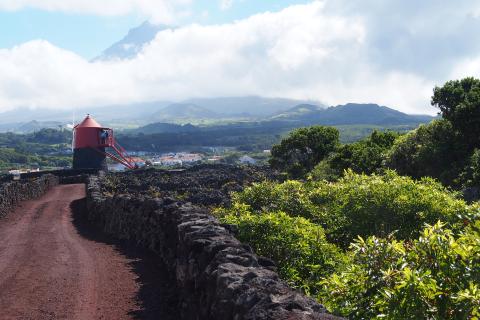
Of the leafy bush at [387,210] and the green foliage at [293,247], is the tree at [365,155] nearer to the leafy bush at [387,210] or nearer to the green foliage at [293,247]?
the leafy bush at [387,210]

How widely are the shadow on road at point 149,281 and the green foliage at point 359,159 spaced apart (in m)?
26.8

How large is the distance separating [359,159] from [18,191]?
28571 mm

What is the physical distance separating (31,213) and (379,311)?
2853 centimetres

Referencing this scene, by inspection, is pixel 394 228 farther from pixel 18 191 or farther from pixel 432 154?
pixel 18 191

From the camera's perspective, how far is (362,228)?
18.4 meters

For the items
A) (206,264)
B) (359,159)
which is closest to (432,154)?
(359,159)

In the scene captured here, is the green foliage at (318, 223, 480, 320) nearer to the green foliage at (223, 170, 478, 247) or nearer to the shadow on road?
the shadow on road

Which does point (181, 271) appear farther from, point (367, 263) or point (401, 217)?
point (401, 217)

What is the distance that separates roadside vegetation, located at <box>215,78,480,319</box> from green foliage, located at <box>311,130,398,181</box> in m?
3.70

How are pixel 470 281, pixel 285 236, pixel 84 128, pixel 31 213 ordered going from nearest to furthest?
1. pixel 470 281
2. pixel 285 236
3. pixel 31 213
4. pixel 84 128

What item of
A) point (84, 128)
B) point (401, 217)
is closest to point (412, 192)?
point (401, 217)

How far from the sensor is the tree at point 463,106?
3941 cm

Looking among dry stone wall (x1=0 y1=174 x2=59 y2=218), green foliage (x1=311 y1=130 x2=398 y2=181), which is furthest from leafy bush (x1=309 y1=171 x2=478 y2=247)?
green foliage (x1=311 y1=130 x2=398 y2=181)

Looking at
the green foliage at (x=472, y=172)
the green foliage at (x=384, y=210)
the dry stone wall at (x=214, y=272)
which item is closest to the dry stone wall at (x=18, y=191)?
the dry stone wall at (x=214, y=272)
